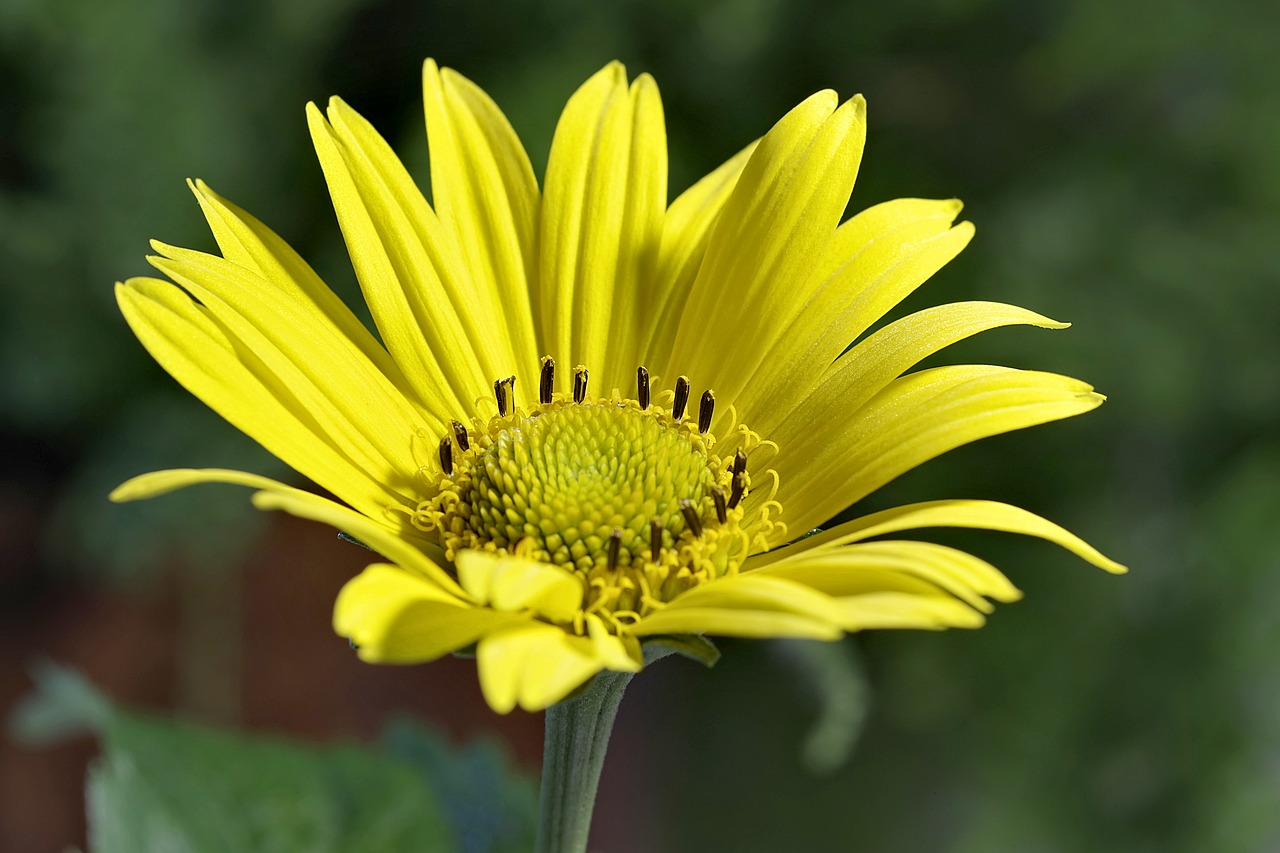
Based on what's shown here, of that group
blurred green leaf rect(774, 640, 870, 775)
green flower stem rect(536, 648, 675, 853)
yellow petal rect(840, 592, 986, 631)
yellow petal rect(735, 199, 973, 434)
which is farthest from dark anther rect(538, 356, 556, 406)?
blurred green leaf rect(774, 640, 870, 775)

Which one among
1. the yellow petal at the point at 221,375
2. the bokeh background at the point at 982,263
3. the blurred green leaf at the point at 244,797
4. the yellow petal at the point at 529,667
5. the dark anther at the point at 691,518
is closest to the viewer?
the yellow petal at the point at 529,667

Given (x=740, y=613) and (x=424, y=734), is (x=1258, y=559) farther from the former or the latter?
(x=740, y=613)

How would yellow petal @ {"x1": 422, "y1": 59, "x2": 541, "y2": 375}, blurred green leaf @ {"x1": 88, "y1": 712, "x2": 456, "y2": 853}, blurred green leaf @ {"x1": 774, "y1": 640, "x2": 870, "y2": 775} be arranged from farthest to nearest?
1. blurred green leaf @ {"x1": 774, "y1": 640, "x2": 870, "y2": 775}
2. blurred green leaf @ {"x1": 88, "y1": 712, "x2": 456, "y2": 853}
3. yellow petal @ {"x1": 422, "y1": 59, "x2": 541, "y2": 375}

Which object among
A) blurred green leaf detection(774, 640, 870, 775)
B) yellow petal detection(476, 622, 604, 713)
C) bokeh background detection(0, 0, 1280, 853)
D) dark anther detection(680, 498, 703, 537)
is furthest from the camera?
bokeh background detection(0, 0, 1280, 853)

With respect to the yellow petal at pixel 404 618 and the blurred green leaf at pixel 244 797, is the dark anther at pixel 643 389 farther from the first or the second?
the blurred green leaf at pixel 244 797

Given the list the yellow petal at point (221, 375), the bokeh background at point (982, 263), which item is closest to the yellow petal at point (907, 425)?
the yellow petal at point (221, 375)

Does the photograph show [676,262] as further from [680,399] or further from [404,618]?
[404,618]

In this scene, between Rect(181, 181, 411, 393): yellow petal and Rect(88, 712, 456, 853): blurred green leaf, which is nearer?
Rect(181, 181, 411, 393): yellow petal

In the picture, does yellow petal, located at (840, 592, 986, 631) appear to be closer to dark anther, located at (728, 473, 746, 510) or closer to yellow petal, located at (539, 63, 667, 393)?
dark anther, located at (728, 473, 746, 510)
